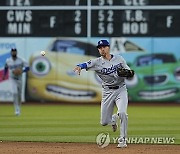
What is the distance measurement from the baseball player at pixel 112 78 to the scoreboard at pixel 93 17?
12.0 metres

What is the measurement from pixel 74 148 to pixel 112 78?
1.30 meters

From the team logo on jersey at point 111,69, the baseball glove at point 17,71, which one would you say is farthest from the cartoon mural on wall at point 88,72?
the team logo on jersey at point 111,69

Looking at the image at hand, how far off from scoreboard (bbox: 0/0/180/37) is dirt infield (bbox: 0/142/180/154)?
39.9 feet

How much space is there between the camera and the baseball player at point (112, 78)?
10.5 meters

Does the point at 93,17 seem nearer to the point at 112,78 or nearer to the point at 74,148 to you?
the point at 112,78

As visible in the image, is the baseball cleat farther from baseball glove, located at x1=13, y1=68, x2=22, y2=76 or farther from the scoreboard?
the scoreboard

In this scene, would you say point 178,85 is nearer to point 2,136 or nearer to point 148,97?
point 148,97

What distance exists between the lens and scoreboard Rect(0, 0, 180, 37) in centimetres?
2280

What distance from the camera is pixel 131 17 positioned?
74.4ft

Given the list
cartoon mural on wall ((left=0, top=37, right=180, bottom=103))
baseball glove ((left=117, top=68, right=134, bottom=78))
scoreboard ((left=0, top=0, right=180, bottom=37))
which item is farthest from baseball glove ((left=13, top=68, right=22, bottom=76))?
baseball glove ((left=117, top=68, right=134, bottom=78))

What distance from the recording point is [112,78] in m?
10.7

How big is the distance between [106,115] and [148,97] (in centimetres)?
1301

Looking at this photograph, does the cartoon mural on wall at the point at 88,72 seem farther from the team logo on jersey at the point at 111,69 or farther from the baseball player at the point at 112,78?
the team logo on jersey at the point at 111,69

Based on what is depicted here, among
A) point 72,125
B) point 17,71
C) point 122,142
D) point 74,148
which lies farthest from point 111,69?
point 17,71
